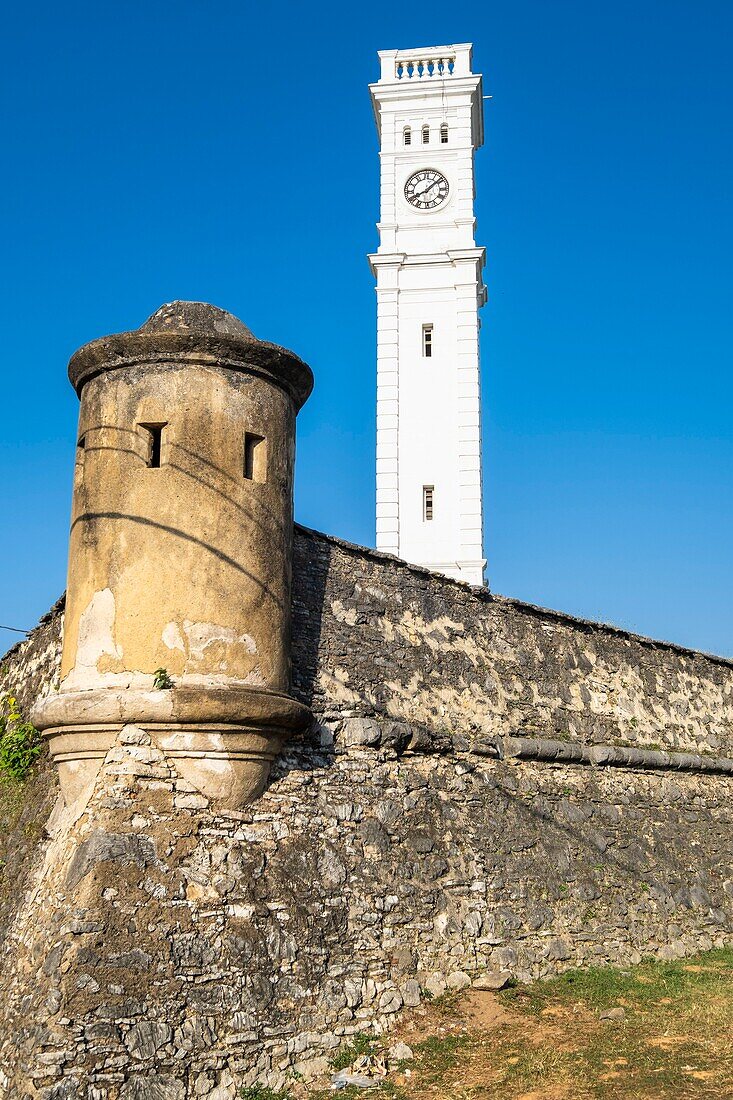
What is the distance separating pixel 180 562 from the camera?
7.30m

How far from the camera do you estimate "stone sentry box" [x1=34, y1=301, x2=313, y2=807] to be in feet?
23.3

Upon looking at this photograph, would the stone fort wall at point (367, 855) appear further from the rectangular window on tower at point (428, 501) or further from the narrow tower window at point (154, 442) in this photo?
the rectangular window on tower at point (428, 501)

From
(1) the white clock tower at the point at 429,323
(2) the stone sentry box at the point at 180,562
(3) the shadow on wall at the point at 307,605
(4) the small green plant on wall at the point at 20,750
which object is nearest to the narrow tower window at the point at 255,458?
(2) the stone sentry box at the point at 180,562

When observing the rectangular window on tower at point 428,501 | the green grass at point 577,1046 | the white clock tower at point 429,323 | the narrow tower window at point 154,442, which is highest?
the white clock tower at point 429,323

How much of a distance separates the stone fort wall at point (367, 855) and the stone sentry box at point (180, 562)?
0.33 meters

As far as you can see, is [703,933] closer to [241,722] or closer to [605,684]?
[605,684]

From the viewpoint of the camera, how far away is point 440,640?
10148 millimetres

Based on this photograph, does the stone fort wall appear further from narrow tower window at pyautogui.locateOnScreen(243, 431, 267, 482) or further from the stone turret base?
narrow tower window at pyautogui.locateOnScreen(243, 431, 267, 482)

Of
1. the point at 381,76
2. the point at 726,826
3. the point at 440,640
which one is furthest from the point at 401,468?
the point at 440,640

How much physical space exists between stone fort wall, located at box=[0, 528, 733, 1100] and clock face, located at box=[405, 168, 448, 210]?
22.4m

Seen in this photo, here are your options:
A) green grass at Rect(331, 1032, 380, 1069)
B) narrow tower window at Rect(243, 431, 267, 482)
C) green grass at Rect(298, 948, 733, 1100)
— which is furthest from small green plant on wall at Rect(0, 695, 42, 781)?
green grass at Rect(298, 948, 733, 1100)

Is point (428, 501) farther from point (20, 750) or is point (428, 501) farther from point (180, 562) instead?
point (180, 562)

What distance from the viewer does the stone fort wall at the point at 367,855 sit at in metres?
6.41

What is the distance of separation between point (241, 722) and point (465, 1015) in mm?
2889
